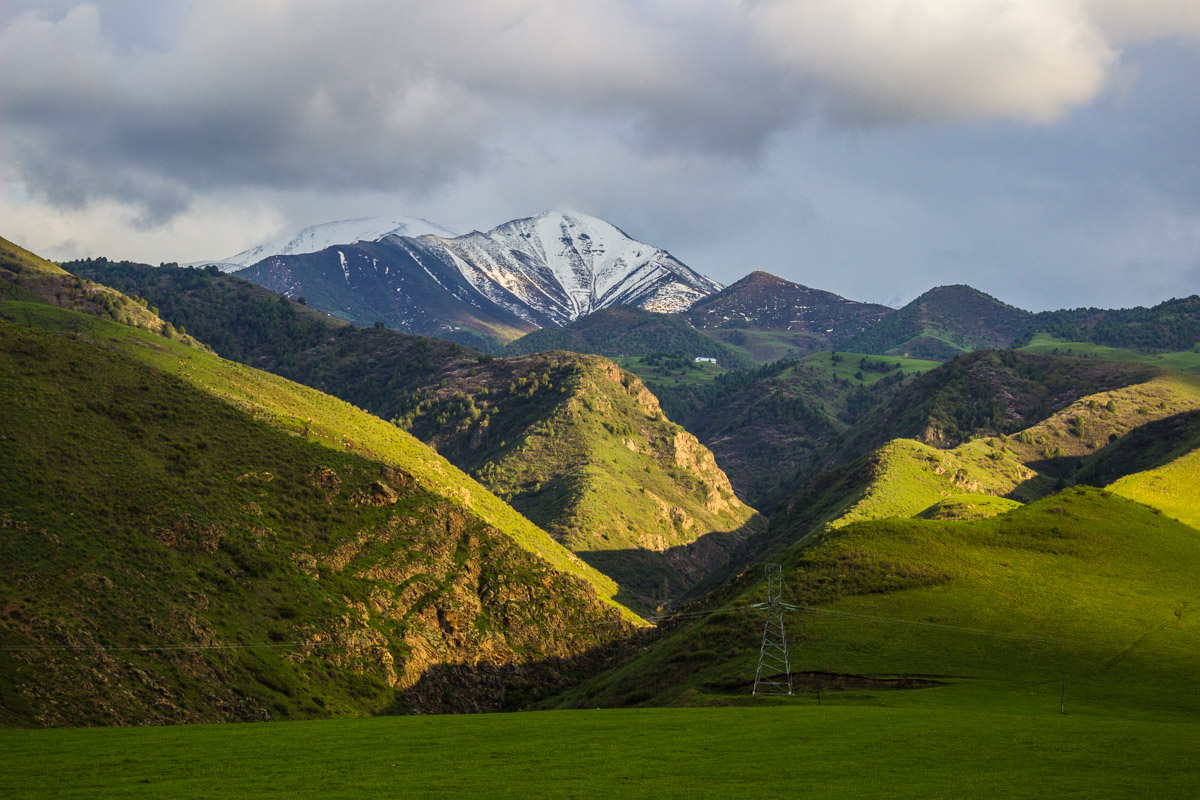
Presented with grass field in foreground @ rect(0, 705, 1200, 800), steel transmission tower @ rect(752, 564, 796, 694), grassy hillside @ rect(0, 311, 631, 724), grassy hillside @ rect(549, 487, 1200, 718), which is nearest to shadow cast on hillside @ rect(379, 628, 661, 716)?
grassy hillside @ rect(0, 311, 631, 724)

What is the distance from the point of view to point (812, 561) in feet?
422

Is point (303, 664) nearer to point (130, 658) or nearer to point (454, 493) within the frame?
point (130, 658)

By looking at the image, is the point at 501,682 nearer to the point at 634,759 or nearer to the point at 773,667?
the point at 773,667

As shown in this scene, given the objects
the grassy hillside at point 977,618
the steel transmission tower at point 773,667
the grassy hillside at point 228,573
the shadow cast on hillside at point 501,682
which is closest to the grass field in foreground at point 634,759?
the steel transmission tower at point 773,667

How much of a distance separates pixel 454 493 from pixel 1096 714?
401ft

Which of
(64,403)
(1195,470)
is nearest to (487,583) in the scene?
(64,403)

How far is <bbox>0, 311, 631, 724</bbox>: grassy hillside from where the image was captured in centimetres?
9256

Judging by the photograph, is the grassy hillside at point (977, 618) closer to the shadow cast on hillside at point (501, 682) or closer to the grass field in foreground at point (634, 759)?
the shadow cast on hillside at point (501, 682)

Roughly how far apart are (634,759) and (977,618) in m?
67.6

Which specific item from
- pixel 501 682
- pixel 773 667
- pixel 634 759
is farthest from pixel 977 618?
pixel 634 759

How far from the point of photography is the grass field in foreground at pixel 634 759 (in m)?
46.1

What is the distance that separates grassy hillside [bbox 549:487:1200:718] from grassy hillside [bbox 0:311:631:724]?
70.8 feet

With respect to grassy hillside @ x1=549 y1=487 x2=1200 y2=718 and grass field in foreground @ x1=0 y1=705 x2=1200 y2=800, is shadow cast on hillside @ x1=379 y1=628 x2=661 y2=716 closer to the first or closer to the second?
grassy hillside @ x1=549 y1=487 x2=1200 y2=718

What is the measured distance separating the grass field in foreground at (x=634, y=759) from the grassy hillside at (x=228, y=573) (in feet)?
86.5
